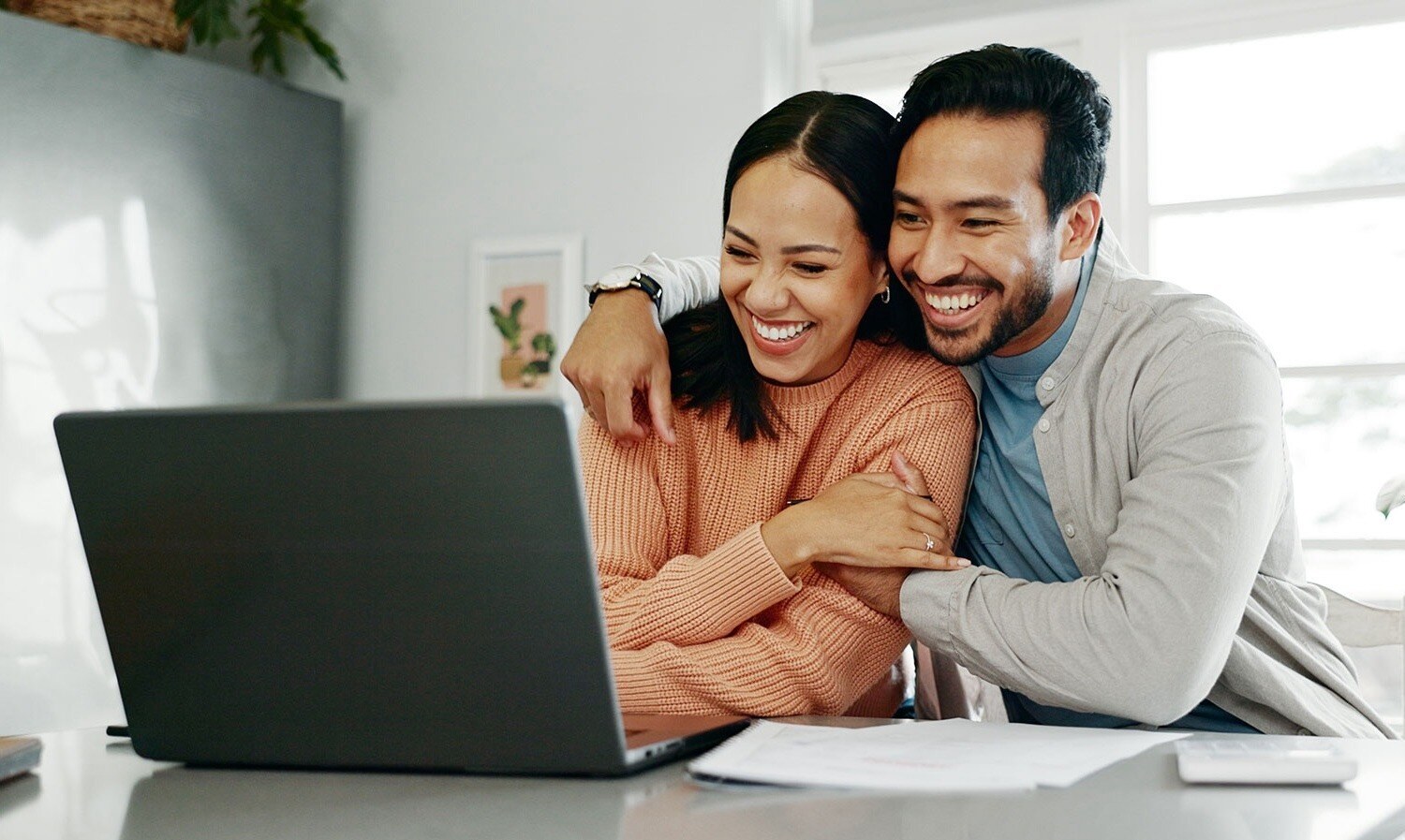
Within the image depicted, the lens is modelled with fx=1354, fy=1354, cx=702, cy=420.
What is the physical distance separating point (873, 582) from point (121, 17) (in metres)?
2.51

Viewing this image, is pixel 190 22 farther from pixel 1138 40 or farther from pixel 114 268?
pixel 1138 40

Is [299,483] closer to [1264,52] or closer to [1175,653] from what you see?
[1175,653]

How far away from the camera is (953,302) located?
4.75 feet

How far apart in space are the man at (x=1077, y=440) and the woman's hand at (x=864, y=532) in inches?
1.3

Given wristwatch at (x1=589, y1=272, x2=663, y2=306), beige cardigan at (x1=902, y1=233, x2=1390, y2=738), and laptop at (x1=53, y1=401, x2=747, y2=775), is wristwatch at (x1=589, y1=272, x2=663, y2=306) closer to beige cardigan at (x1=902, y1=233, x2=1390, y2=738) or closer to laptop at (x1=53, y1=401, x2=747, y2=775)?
beige cardigan at (x1=902, y1=233, x2=1390, y2=738)

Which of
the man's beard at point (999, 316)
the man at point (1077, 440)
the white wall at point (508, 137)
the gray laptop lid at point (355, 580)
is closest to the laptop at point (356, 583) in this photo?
the gray laptop lid at point (355, 580)

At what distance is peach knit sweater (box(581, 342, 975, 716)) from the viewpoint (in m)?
1.26

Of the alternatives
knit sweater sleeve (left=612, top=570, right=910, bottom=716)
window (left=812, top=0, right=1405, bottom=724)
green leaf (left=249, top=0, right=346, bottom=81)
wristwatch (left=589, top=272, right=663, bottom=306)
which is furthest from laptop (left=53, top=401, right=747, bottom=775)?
green leaf (left=249, top=0, right=346, bottom=81)

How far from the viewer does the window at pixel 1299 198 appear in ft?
9.28

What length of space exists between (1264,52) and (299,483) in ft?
8.88

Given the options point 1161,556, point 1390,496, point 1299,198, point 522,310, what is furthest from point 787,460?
point 522,310

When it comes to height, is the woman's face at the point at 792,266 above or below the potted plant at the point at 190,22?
below

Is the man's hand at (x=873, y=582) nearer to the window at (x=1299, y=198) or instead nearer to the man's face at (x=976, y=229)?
the man's face at (x=976, y=229)

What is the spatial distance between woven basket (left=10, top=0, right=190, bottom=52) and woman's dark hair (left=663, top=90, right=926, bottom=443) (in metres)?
2.05
